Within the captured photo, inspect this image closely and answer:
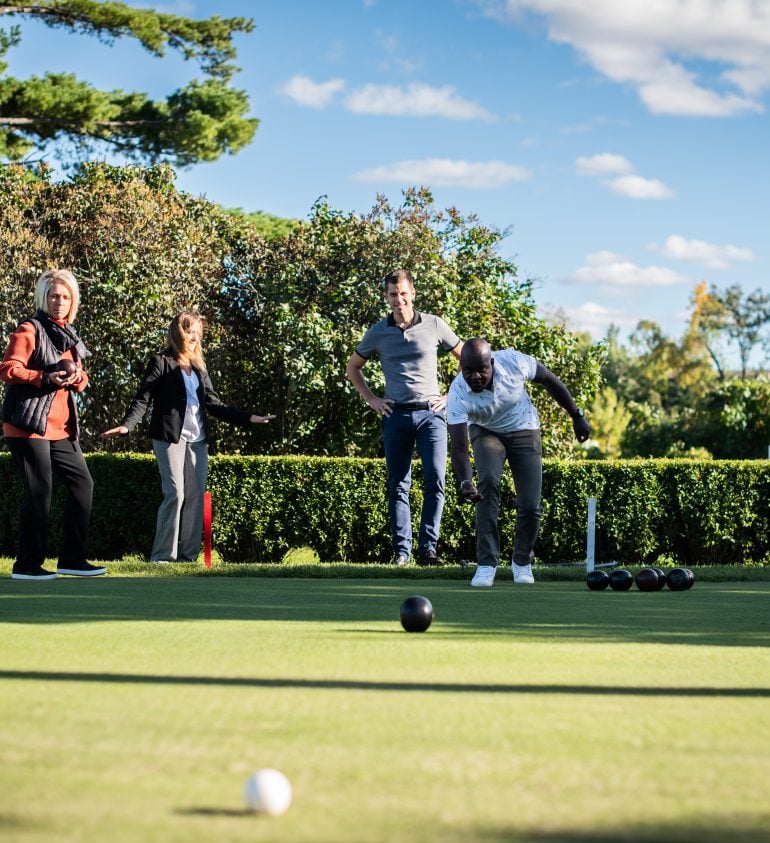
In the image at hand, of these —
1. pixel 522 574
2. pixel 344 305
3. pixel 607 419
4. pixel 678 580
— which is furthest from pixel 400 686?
pixel 607 419

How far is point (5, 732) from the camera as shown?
3.21 metres

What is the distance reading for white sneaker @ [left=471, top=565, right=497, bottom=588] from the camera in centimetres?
820

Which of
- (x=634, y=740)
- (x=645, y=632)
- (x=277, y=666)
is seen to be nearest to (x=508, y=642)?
(x=645, y=632)

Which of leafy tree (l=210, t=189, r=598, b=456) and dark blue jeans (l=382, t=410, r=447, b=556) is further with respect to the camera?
leafy tree (l=210, t=189, r=598, b=456)

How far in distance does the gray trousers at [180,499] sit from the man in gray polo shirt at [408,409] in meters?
1.43

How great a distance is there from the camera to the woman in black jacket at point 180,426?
32.0ft

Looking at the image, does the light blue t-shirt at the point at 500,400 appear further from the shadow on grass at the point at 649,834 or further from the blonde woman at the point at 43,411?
the shadow on grass at the point at 649,834

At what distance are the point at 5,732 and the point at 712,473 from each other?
31.4 ft

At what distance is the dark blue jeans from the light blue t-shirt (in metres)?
1.33

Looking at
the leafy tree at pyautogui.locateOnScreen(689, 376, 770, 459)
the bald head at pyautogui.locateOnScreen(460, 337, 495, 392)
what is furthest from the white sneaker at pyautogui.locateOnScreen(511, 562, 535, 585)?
the leafy tree at pyautogui.locateOnScreen(689, 376, 770, 459)

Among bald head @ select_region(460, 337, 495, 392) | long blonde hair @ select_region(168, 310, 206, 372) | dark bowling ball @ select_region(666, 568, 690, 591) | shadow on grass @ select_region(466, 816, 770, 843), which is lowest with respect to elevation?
dark bowling ball @ select_region(666, 568, 690, 591)

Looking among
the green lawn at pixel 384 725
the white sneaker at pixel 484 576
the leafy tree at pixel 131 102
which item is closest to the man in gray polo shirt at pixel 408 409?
the white sneaker at pixel 484 576

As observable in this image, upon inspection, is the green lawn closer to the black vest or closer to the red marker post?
the black vest

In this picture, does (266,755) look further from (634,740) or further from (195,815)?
(634,740)
